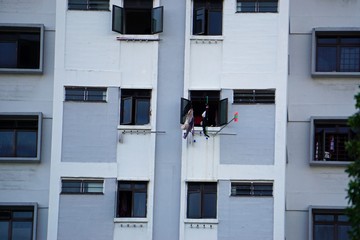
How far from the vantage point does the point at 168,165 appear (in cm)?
2583

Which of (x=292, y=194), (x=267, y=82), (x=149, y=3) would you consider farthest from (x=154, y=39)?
(x=292, y=194)

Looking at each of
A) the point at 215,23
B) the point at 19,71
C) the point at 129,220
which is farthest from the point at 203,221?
the point at 19,71

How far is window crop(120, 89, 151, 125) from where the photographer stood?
2606 centimetres

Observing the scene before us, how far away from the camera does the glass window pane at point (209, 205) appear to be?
2567 cm

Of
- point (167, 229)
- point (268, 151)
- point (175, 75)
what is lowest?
point (167, 229)

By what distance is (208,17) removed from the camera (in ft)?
86.5

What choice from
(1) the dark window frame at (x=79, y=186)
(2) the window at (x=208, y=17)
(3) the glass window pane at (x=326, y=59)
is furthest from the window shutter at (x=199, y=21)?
(1) the dark window frame at (x=79, y=186)

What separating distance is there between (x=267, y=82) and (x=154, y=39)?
2.71 metres

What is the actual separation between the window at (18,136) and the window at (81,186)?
108 cm

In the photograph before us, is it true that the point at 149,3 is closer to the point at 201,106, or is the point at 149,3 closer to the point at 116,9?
the point at 116,9

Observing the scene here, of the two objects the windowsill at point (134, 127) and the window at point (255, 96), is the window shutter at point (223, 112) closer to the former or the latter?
the window at point (255, 96)

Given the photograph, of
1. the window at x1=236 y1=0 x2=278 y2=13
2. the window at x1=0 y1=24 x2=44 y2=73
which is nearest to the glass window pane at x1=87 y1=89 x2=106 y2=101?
the window at x1=0 y1=24 x2=44 y2=73

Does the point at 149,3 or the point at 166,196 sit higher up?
the point at 149,3

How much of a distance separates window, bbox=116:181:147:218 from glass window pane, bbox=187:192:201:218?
0.99m
